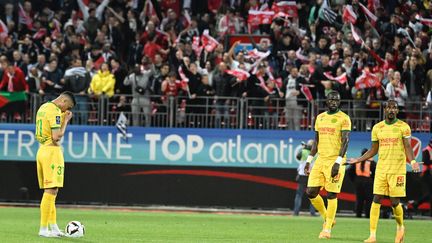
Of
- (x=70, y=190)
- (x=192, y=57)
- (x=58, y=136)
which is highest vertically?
(x=192, y=57)

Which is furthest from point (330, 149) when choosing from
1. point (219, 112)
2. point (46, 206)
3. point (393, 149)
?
point (219, 112)

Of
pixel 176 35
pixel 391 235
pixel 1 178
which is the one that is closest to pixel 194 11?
pixel 176 35

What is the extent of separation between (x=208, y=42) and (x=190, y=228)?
1077 cm

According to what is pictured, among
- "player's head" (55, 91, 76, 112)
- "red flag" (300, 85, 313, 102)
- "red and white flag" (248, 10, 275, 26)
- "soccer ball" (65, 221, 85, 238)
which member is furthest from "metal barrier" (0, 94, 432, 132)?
"soccer ball" (65, 221, 85, 238)

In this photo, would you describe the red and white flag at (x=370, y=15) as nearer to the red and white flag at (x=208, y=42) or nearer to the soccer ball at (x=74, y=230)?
the red and white flag at (x=208, y=42)

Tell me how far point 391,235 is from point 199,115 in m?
10.4

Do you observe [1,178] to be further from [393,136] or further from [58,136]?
[393,136]

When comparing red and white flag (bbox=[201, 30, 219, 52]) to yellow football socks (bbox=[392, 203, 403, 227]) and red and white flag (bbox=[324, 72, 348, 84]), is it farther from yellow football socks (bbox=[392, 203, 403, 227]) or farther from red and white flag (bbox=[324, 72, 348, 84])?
yellow football socks (bbox=[392, 203, 403, 227])

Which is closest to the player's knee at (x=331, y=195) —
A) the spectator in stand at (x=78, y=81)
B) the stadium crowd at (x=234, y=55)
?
the stadium crowd at (x=234, y=55)

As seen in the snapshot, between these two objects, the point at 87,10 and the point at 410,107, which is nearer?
the point at 410,107

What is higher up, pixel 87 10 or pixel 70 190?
pixel 87 10

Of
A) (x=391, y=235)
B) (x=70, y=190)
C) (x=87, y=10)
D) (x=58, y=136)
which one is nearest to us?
(x=58, y=136)

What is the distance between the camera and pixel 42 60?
30.9 meters

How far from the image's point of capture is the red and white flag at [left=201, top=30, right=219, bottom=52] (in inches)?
1229
